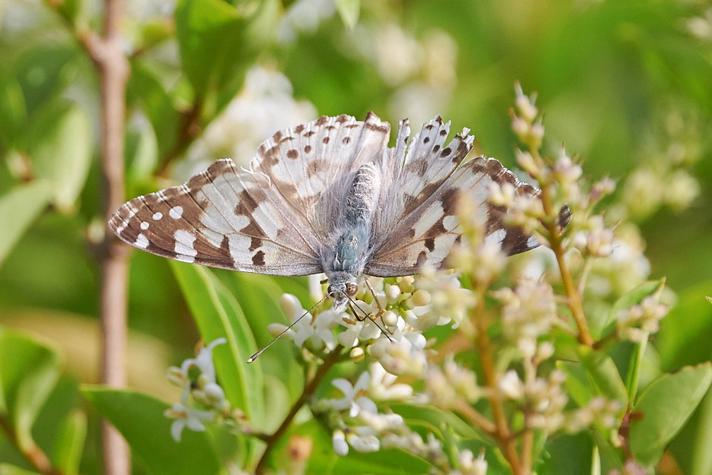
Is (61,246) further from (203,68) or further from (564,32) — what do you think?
(564,32)

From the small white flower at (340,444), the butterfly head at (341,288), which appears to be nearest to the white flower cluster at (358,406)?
the small white flower at (340,444)

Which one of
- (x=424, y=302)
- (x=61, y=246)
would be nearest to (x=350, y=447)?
(x=424, y=302)

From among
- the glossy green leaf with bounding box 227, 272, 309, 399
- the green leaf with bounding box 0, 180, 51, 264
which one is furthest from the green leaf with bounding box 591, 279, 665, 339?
the green leaf with bounding box 0, 180, 51, 264

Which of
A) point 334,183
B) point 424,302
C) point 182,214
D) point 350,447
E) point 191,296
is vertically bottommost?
point 350,447

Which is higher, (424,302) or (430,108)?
(430,108)

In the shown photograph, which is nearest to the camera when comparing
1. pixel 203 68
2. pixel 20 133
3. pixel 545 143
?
pixel 203 68

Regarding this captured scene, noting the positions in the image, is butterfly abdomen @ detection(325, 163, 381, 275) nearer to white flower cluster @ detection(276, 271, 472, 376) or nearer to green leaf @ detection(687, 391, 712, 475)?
white flower cluster @ detection(276, 271, 472, 376)
